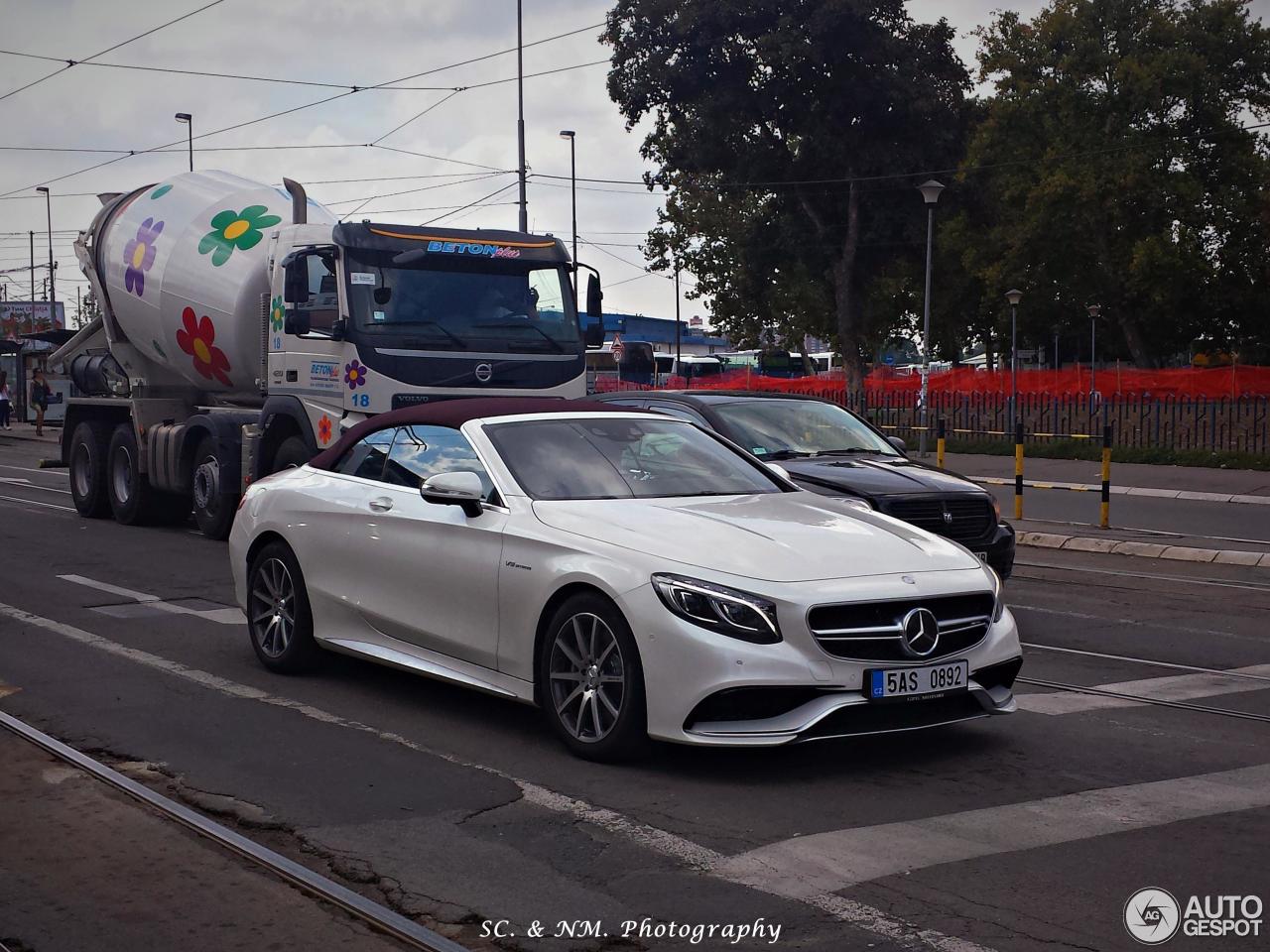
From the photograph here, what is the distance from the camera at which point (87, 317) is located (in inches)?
771

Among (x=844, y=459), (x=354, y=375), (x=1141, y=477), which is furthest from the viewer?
Result: (x=1141, y=477)

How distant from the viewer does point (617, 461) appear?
723 centimetres

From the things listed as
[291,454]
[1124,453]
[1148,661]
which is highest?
[291,454]

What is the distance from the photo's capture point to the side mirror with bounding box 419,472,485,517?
6789 mm

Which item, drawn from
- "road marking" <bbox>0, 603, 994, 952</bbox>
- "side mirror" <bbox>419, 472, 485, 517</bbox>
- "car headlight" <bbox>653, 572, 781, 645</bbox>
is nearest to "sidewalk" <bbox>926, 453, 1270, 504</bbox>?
"road marking" <bbox>0, 603, 994, 952</bbox>

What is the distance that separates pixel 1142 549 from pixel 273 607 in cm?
1032

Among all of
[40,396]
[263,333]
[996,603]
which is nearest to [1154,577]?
[996,603]

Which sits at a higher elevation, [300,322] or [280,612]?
[300,322]

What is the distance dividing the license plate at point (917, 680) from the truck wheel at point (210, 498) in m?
10.8

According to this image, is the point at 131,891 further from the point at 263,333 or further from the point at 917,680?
the point at 263,333

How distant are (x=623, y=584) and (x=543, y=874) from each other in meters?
1.48

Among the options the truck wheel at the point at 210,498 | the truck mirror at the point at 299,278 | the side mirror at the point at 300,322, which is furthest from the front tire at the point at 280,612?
the truck wheel at the point at 210,498

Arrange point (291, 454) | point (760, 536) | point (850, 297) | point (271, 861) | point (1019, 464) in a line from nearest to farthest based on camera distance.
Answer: point (271, 861)
point (760, 536)
point (291, 454)
point (1019, 464)
point (850, 297)

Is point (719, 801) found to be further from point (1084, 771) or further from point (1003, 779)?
point (1084, 771)
